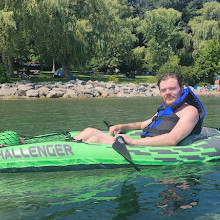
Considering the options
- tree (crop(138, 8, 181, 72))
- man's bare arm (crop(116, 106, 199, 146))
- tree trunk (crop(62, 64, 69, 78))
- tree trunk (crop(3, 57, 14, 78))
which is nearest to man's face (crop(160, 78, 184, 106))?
man's bare arm (crop(116, 106, 199, 146))

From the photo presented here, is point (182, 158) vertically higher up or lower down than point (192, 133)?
lower down

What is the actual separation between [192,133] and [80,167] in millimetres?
1793

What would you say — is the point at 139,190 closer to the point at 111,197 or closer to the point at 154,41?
the point at 111,197

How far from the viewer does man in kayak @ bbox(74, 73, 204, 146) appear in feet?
14.8

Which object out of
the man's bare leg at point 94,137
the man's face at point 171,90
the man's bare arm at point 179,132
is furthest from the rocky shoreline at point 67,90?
the man's face at point 171,90

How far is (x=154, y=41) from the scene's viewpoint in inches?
1374

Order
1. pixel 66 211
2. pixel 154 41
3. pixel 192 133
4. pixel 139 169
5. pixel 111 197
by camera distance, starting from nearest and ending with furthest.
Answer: pixel 66 211
pixel 111 197
pixel 139 169
pixel 192 133
pixel 154 41

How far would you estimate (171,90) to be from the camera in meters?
4.60

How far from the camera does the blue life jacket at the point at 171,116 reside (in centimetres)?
465

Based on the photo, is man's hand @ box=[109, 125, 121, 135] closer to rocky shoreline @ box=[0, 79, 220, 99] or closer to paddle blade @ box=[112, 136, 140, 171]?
paddle blade @ box=[112, 136, 140, 171]

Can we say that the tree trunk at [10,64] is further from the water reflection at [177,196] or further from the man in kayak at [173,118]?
the water reflection at [177,196]

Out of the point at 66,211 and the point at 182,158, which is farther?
the point at 182,158

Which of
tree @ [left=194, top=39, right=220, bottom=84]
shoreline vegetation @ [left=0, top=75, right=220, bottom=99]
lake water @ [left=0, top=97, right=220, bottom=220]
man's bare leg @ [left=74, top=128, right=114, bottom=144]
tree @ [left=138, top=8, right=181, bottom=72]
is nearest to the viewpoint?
lake water @ [left=0, top=97, right=220, bottom=220]

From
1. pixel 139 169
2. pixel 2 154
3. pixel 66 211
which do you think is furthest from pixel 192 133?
pixel 2 154
